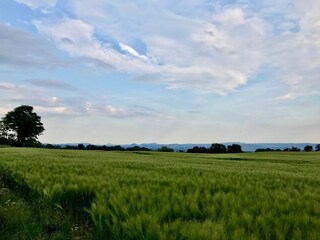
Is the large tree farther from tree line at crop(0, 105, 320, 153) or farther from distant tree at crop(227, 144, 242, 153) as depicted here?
distant tree at crop(227, 144, 242, 153)

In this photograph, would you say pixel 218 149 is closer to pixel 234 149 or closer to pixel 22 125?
pixel 234 149

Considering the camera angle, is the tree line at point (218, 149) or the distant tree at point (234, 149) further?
the distant tree at point (234, 149)

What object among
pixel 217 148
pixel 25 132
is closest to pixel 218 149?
pixel 217 148

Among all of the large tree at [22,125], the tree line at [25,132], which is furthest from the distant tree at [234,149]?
the large tree at [22,125]

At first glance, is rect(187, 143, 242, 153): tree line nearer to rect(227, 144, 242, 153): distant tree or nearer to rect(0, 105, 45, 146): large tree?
rect(227, 144, 242, 153): distant tree

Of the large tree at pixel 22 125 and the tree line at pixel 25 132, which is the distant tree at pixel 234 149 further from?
the large tree at pixel 22 125

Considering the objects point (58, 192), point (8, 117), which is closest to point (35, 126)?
point (8, 117)

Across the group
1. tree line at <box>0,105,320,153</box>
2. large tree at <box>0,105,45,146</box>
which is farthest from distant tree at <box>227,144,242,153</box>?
large tree at <box>0,105,45,146</box>

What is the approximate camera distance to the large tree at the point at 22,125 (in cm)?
9688

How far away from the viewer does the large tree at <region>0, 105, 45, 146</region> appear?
96875mm

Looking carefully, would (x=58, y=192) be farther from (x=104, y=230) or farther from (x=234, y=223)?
(x=234, y=223)

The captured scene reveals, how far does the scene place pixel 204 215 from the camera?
5.81 meters

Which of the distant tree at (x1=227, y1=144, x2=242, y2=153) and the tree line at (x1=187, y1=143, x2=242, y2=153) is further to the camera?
the distant tree at (x1=227, y1=144, x2=242, y2=153)

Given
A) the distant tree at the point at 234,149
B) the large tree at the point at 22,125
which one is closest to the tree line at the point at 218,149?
the distant tree at the point at 234,149
